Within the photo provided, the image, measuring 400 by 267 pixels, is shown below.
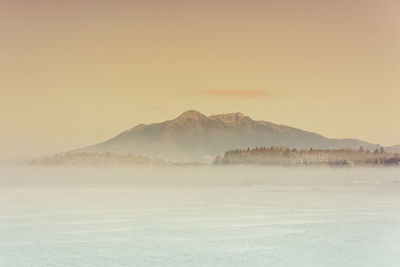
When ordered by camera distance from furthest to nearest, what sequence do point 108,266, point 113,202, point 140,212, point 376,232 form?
point 113,202, point 140,212, point 376,232, point 108,266

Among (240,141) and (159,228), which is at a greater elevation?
(240,141)

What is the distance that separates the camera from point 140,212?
58.9 feet

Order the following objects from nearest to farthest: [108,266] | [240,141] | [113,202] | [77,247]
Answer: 1. [108,266]
2. [77,247]
3. [113,202]
4. [240,141]

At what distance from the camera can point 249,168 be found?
71750 mm

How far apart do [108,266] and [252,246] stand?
10.3ft

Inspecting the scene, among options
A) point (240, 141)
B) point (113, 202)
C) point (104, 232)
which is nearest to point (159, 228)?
point (104, 232)

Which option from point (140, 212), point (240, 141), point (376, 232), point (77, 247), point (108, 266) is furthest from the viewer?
point (240, 141)

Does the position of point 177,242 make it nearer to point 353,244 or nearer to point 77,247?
point 77,247

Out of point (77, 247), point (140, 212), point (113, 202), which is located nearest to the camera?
point (77, 247)

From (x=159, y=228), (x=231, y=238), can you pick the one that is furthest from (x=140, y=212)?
(x=231, y=238)

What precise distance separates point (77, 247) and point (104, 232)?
6.09 feet

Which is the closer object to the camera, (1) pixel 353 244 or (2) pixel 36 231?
(1) pixel 353 244

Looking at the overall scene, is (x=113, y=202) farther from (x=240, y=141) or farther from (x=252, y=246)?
(x=240, y=141)

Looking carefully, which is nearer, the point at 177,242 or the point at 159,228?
the point at 177,242
